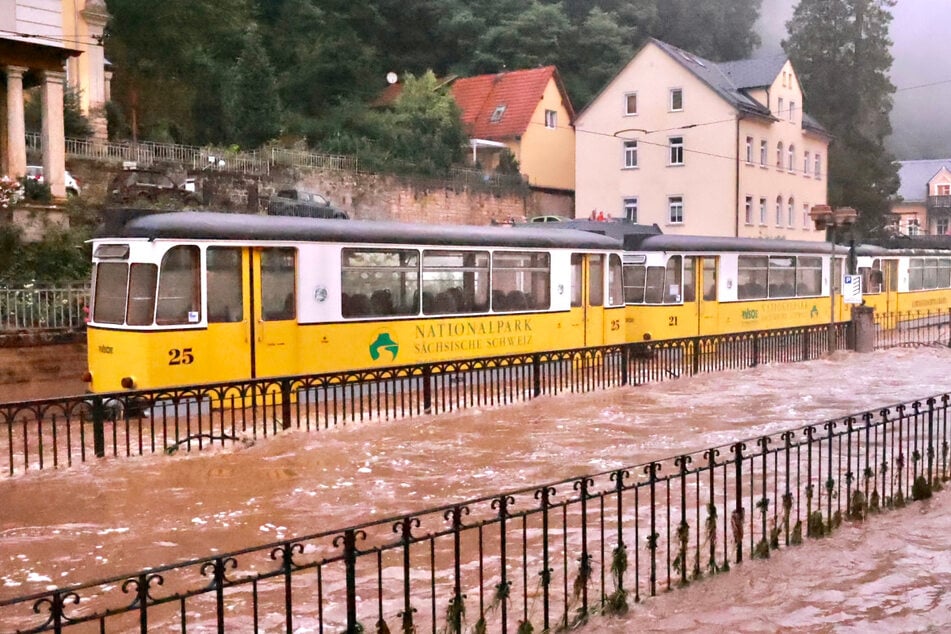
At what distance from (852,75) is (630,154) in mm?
24361

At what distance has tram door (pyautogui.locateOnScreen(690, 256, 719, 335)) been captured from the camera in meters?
24.5

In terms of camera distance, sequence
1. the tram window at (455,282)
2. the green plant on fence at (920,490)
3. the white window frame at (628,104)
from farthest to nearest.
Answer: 1. the white window frame at (628,104)
2. the tram window at (455,282)
3. the green plant on fence at (920,490)

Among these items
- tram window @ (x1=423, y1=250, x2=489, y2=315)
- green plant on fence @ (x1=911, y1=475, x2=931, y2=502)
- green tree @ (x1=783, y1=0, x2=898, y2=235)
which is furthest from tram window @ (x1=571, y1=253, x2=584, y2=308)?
green tree @ (x1=783, y1=0, x2=898, y2=235)

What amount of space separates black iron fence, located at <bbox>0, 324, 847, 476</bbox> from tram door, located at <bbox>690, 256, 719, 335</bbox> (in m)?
2.62

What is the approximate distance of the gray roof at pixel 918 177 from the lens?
9300 cm

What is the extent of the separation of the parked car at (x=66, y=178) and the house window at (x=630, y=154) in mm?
28364

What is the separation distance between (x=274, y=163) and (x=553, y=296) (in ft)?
47.1

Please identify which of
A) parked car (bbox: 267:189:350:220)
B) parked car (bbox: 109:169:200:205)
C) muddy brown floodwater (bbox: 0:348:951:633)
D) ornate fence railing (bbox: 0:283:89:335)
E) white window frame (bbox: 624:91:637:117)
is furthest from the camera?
white window frame (bbox: 624:91:637:117)

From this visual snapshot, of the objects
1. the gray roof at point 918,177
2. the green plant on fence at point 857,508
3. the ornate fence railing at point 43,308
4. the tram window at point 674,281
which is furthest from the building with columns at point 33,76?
the gray roof at point 918,177

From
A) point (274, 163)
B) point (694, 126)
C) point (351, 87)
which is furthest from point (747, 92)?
point (274, 163)

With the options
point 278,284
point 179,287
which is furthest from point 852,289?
point 179,287

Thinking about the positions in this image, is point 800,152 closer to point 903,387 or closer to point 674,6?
point 674,6

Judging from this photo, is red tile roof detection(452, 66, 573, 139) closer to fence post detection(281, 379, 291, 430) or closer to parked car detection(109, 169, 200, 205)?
parked car detection(109, 169, 200, 205)

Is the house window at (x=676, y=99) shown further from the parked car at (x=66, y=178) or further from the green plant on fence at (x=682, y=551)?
the green plant on fence at (x=682, y=551)
